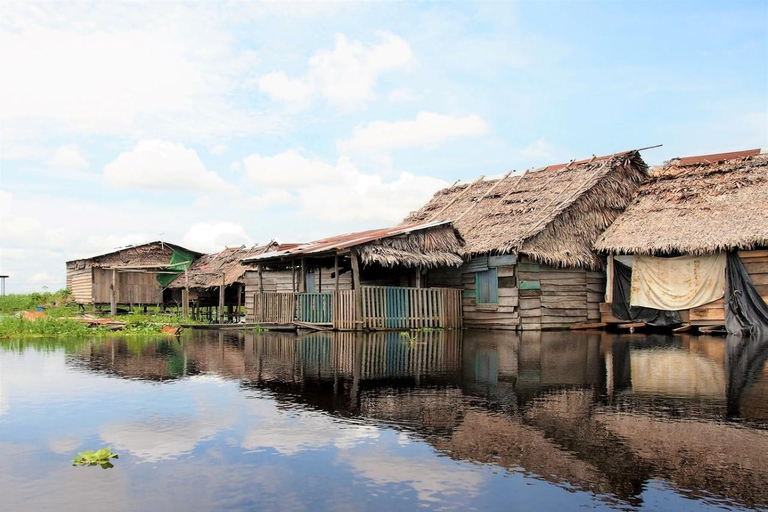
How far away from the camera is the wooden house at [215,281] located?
1124 inches

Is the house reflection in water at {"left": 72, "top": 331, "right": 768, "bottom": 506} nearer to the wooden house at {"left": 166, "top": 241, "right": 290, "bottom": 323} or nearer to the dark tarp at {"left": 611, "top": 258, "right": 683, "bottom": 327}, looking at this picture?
the dark tarp at {"left": 611, "top": 258, "right": 683, "bottom": 327}

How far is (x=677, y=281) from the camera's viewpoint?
777 inches

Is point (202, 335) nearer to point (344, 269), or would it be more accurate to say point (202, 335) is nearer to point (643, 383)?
point (344, 269)

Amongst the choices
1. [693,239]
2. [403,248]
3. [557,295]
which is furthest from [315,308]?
[693,239]

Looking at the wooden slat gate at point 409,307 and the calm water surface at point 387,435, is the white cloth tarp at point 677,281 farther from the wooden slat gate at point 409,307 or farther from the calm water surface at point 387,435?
the calm water surface at point 387,435

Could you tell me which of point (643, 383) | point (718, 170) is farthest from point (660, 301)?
point (643, 383)

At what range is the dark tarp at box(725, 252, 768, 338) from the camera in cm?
1809

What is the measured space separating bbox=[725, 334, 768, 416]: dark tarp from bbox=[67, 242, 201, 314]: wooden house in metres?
25.2

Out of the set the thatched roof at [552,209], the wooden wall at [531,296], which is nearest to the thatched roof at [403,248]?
the thatched roof at [552,209]

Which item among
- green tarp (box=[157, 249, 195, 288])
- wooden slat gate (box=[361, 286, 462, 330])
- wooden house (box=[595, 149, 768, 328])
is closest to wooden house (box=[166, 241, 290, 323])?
green tarp (box=[157, 249, 195, 288])

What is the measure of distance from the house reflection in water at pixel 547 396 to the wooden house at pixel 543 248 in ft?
17.4

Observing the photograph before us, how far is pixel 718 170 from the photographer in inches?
833

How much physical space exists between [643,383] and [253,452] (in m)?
5.60

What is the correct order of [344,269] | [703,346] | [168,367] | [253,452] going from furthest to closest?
[344,269] → [703,346] → [168,367] → [253,452]
